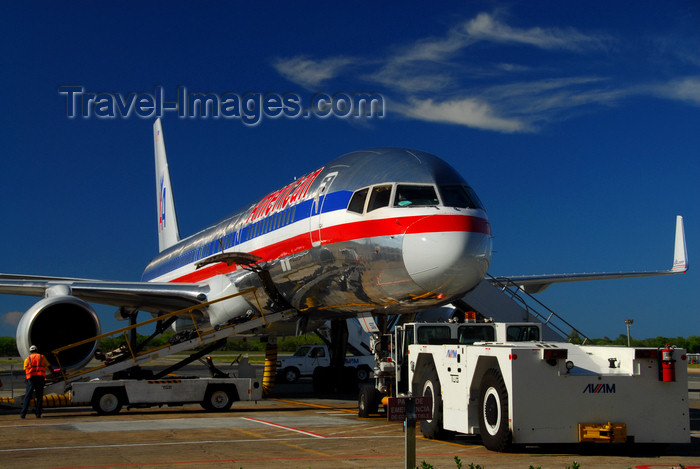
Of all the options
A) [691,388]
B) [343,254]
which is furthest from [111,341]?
[343,254]

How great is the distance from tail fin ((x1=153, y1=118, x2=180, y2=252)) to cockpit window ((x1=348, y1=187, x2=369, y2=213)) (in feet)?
71.6

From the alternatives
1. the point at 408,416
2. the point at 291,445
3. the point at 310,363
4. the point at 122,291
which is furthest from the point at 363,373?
the point at 408,416

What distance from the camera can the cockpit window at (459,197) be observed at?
13.2 m

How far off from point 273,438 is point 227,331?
20.1ft

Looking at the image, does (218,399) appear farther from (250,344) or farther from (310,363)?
(250,344)

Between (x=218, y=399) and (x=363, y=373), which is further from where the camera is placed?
(x=363, y=373)

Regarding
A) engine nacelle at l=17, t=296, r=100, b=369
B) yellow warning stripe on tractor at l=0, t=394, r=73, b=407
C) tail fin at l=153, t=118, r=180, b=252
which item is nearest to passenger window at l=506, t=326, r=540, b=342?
yellow warning stripe on tractor at l=0, t=394, r=73, b=407

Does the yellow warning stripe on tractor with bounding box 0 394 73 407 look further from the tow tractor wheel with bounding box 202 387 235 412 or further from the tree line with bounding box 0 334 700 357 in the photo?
the tree line with bounding box 0 334 700 357

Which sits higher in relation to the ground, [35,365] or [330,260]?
[330,260]

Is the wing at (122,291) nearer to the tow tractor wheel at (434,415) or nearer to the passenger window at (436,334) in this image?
the passenger window at (436,334)

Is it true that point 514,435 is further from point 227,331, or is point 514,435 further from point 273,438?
point 227,331

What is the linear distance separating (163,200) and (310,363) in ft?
35.3

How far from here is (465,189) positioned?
539 inches

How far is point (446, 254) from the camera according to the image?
40.3ft
